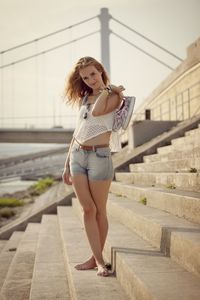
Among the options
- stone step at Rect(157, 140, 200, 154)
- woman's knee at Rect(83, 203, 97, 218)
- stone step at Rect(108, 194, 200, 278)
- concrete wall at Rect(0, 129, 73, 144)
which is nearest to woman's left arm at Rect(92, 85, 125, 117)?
woman's knee at Rect(83, 203, 97, 218)

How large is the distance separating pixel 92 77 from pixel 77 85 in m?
0.17

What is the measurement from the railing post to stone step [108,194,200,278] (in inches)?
1354

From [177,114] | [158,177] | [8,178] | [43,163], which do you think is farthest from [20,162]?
[158,177]

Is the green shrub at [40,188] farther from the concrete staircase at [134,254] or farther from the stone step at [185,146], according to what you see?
the concrete staircase at [134,254]

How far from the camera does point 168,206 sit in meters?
3.67

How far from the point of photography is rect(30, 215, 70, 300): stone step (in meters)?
2.88

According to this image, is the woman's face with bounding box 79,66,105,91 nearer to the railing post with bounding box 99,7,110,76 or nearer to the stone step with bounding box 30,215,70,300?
the stone step with bounding box 30,215,70,300

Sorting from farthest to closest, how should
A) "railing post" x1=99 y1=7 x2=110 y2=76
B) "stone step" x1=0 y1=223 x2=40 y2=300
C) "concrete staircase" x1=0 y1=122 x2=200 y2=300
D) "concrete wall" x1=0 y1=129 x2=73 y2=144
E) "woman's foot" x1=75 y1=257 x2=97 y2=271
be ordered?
"railing post" x1=99 y1=7 x2=110 y2=76 < "concrete wall" x1=0 y1=129 x2=73 y2=144 < "stone step" x1=0 y1=223 x2=40 y2=300 < "woman's foot" x1=75 y1=257 x2=97 y2=271 < "concrete staircase" x1=0 y1=122 x2=200 y2=300

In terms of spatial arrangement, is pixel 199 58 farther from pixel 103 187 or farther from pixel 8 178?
pixel 8 178

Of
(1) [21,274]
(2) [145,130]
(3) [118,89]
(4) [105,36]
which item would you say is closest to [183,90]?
(2) [145,130]

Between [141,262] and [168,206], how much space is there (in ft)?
3.72

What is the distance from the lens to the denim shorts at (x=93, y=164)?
9.11 feet

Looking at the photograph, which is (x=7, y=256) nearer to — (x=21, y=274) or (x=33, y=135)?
(x=21, y=274)

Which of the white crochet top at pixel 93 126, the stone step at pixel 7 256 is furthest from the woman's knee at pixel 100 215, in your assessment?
the stone step at pixel 7 256
